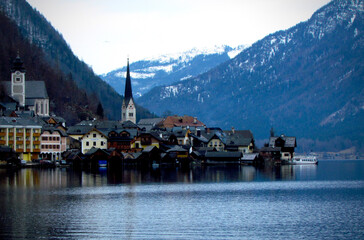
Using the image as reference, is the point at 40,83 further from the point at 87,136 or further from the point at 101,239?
the point at 101,239

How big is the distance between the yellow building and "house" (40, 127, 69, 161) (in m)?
1.71

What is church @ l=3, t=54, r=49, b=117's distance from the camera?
16825 cm

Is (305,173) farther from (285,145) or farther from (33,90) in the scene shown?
(33,90)

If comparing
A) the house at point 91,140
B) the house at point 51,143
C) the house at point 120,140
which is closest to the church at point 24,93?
the house at point 91,140

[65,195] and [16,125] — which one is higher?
[16,125]

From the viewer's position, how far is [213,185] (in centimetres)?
8594

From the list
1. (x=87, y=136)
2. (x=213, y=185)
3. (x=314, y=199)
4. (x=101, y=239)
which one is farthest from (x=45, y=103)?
(x=101, y=239)

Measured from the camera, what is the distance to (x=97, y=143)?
146250 millimetres

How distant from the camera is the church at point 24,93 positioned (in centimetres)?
16825

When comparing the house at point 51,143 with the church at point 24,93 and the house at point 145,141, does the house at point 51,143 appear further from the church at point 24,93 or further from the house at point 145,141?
the church at point 24,93

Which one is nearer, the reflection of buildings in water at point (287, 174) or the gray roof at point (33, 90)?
the reflection of buildings in water at point (287, 174)

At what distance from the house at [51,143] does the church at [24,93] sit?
2995cm

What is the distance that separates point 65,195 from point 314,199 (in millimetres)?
23947

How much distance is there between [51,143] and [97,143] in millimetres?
12589
